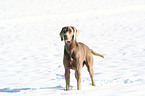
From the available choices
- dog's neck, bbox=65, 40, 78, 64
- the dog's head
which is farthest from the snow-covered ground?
the dog's head

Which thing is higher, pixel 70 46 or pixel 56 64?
pixel 70 46

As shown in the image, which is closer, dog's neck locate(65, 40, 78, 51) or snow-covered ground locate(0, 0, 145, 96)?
dog's neck locate(65, 40, 78, 51)

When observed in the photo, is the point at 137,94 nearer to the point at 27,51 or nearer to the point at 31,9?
the point at 27,51

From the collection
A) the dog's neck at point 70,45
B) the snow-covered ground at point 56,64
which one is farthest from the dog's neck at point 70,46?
the snow-covered ground at point 56,64

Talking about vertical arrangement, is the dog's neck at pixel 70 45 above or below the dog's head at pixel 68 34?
Result: below

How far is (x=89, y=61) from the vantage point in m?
5.41

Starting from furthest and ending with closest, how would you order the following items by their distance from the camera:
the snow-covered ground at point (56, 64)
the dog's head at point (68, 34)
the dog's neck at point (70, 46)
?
1. the snow-covered ground at point (56, 64)
2. the dog's neck at point (70, 46)
3. the dog's head at point (68, 34)

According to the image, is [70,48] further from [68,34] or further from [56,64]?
[56,64]

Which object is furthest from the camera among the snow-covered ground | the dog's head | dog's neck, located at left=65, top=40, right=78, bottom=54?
the snow-covered ground

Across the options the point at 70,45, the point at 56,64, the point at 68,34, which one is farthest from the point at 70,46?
the point at 56,64

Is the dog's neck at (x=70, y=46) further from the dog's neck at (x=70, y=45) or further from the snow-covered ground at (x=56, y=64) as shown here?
the snow-covered ground at (x=56, y=64)

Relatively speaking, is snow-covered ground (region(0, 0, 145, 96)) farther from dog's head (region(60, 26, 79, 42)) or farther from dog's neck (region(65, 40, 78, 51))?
dog's head (region(60, 26, 79, 42))

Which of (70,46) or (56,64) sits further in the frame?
(56,64)

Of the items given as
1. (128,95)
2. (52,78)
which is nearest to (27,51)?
(52,78)
